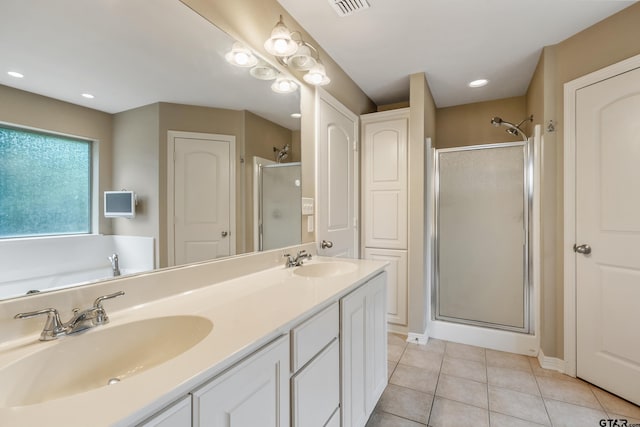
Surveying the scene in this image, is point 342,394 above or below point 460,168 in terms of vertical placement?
below

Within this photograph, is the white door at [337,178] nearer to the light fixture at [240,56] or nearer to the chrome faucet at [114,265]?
the light fixture at [240,56]

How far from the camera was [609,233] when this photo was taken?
182 cm

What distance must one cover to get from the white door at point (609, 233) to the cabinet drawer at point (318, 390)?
1.90 metres

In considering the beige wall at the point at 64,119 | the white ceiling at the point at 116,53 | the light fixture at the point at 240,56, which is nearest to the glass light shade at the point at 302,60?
the light fixture at the point at 240,56

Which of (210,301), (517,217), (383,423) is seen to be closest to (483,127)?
(517,217)

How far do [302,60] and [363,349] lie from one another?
164cm

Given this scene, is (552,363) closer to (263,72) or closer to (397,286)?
(397,286)

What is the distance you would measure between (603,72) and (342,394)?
2488 mm

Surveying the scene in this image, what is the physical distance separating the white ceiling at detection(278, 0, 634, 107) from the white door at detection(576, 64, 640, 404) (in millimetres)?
515

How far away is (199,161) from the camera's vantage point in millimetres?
1266

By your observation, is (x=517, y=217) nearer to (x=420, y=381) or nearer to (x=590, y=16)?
(x=590, y=16)

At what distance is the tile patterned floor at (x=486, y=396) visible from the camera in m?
1.62

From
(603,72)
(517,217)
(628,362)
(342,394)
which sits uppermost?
(603,72)

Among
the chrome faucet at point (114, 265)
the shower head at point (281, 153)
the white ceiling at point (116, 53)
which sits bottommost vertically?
the chrome faucet at point (114, 265)
